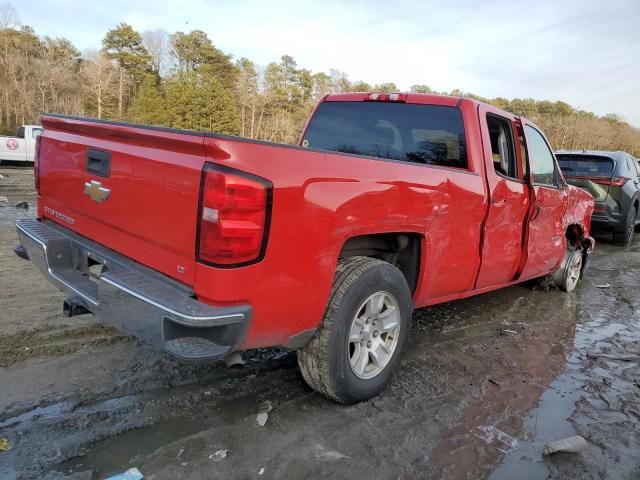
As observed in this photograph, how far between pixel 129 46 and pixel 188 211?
54.5 meters

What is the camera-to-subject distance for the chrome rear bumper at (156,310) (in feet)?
6.78

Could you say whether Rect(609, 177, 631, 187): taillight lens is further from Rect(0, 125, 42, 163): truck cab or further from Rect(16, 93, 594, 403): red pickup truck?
Rect(0, 125, 42, 163): truck cab

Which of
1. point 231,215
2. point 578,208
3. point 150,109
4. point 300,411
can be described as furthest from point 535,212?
point 150,109

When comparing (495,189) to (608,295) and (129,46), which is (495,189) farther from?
(129,46)

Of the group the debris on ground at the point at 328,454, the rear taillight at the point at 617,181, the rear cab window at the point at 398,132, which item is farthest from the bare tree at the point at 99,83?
the debris on ground at the point at 328,454

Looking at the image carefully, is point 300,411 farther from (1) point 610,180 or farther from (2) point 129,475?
(1) point 610,180

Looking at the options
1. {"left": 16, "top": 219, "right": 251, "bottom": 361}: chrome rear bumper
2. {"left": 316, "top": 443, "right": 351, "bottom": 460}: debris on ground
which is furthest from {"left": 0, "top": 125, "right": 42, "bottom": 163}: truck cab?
{"left": 316, "top": 443, "right": 351, "bottom": 460}: debris on ground

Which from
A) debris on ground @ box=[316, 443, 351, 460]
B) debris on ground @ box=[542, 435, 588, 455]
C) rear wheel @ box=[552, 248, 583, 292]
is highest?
rear wheel @ box=[552, 248, 583, 292]

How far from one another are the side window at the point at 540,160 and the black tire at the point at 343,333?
2.35 m

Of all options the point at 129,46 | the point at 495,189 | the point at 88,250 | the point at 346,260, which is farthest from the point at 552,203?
the point at 129,46

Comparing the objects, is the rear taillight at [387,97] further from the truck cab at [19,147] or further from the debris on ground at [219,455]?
the truck cab at [19,147]

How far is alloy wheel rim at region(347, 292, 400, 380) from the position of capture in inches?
112

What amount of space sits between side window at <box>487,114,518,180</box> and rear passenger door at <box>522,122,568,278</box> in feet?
0.78

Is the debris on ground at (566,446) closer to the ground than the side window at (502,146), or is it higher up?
closer to the ground
